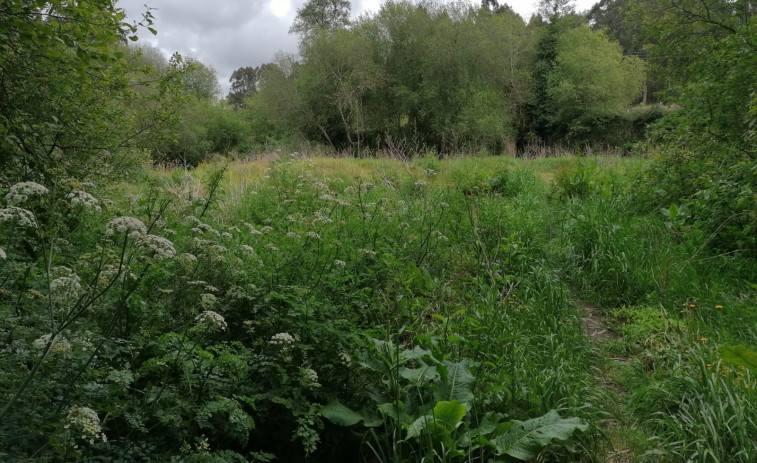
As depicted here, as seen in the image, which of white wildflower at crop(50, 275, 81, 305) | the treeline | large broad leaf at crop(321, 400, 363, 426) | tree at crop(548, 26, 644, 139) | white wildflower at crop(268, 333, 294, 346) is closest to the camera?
white wildflower at crop(50, 275, 81, 305)

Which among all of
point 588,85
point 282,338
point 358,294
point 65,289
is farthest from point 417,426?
point 588,85

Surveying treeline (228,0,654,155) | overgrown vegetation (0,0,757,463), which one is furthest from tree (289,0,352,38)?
overgrown vegetation (0,0,757,463)

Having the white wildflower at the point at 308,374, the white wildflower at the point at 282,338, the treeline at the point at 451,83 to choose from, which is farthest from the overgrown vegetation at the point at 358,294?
the treeline at the point at 451,83

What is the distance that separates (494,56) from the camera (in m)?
30.2

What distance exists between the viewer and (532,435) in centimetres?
247

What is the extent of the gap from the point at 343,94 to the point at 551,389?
28820 millimetres

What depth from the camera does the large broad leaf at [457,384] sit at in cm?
268

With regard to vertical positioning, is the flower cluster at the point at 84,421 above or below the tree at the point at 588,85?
below

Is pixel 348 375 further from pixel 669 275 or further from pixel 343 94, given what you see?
pixel 343 94

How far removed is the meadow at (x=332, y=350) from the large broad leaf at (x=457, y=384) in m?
0.01

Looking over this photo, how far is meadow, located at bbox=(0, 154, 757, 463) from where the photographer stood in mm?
2016

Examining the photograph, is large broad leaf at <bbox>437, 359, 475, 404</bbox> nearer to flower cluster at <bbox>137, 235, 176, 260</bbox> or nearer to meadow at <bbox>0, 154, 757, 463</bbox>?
meadow at <bbox>0, 154, 757, 463</bbox>

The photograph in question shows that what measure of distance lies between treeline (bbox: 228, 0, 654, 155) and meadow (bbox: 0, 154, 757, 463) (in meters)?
22.7

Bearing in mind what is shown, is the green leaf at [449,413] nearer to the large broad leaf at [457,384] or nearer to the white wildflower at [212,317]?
the large broad leaf at [457,384]
